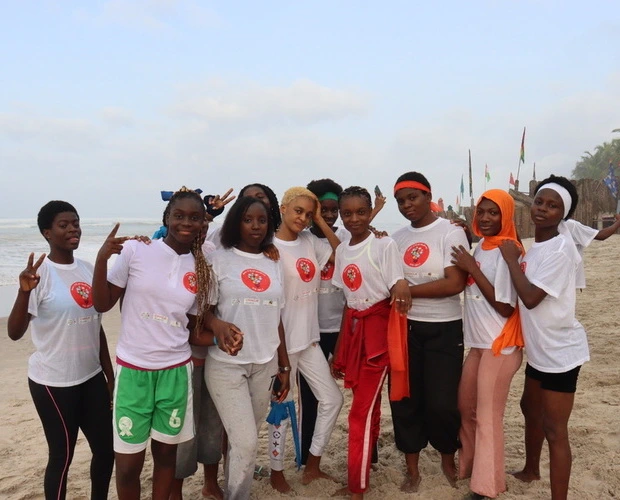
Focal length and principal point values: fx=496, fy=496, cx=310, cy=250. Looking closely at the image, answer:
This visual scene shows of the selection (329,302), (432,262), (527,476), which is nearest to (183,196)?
(329,302)

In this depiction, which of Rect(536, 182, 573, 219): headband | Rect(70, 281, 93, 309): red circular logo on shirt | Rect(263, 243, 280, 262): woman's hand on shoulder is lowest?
Rect(70, 281, 93, 309): red circular logo on shirt

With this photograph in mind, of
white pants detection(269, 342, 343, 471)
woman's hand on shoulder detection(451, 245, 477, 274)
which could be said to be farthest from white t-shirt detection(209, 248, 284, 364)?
woman's hand on shoulder detection(451, 245, 477, 274)

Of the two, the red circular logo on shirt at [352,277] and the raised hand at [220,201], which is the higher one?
the raised hand at [220,201]

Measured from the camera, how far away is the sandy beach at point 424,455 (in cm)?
345

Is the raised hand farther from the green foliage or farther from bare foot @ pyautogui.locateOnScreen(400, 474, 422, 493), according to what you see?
the green foliage

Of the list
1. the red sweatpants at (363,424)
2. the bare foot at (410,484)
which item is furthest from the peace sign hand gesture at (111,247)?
the bare foot at (410,484)

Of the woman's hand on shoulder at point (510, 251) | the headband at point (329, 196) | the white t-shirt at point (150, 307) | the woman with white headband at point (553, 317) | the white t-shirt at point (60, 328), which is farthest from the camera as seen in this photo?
the headband at point (329, 196)

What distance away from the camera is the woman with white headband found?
115 inches

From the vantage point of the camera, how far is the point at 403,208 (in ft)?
11.2

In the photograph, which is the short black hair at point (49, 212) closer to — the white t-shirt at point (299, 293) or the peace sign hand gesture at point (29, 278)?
the peace sign hand gesture at point (29, 278)

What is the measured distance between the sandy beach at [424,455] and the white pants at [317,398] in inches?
11.1

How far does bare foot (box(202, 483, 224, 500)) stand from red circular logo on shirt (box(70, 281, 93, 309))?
1.56 metres

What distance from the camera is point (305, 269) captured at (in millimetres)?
3434

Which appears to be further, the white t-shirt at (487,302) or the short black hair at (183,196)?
the white t-shirt at (487,302)
